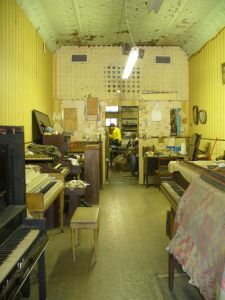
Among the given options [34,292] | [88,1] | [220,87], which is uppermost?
[88,1]

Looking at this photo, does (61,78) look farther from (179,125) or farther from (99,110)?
(179,125)

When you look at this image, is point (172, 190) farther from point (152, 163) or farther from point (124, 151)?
point (124, 151)

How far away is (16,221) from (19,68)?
335 cm

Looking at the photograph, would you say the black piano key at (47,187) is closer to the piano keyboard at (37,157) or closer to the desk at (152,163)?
the piano keyboard at (37,157)

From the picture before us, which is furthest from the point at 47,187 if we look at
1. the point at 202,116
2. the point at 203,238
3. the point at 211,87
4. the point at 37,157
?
the point at 202,116

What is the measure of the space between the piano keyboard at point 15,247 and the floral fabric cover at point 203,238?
1156 mm

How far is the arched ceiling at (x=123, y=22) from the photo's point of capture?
18.5 ft

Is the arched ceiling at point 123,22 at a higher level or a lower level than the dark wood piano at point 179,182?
higher

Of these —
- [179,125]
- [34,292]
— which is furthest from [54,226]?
[179,125]

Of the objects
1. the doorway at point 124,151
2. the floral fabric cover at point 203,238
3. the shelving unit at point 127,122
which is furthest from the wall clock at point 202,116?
the shelving unit at point 127,122

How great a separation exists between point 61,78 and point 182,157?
3936 mm

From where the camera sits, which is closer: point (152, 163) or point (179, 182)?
point (179, 182)

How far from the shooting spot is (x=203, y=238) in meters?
2.06

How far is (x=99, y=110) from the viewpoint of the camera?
28.2 ft
